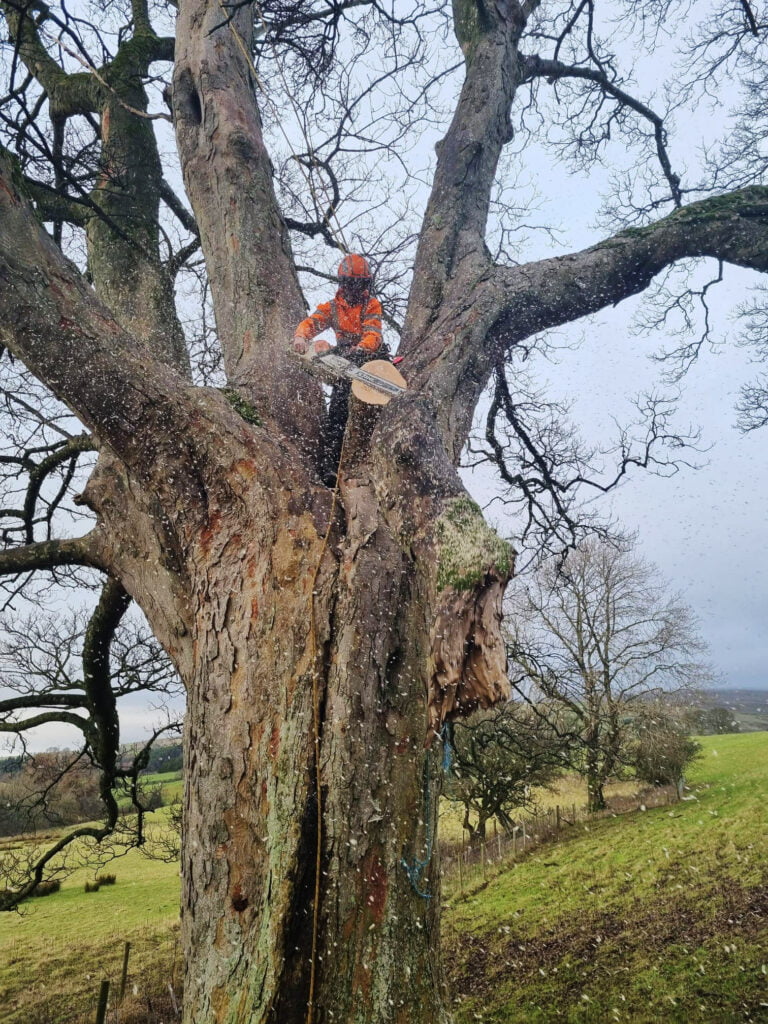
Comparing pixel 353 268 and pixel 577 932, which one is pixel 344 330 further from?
pixel 577 932

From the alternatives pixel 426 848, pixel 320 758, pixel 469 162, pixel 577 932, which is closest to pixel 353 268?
pixel 469 162

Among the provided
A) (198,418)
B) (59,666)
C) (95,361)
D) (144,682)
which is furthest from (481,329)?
(59,666)

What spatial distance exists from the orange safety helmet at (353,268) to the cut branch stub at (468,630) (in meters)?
2.69

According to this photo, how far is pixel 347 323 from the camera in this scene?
3.94 meters

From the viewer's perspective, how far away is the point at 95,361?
2244mm

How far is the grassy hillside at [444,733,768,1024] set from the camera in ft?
15.9

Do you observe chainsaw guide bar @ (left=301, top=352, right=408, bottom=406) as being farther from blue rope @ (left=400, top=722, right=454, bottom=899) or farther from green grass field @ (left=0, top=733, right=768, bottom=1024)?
green grass field @ (left=0, top=733, right=768, bottom=1024)

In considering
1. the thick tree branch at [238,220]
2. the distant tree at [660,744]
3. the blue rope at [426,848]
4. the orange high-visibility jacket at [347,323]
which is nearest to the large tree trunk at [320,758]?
the blue rope at [426,848]

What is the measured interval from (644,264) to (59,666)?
18.0 feet

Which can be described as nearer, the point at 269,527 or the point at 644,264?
the point at 269,527

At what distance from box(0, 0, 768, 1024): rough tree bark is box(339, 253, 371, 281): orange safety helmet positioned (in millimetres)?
519

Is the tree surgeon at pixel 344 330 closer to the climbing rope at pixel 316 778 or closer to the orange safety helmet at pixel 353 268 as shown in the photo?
the orange safety helmet at pixel 353 268

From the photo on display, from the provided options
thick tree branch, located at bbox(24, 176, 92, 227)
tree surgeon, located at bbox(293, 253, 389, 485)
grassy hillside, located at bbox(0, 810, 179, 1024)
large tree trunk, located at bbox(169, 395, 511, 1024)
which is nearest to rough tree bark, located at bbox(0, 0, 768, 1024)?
large tree trunk, located at bbox(169, 395, 511, 1024)

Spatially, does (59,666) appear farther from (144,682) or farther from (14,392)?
(14,392)
